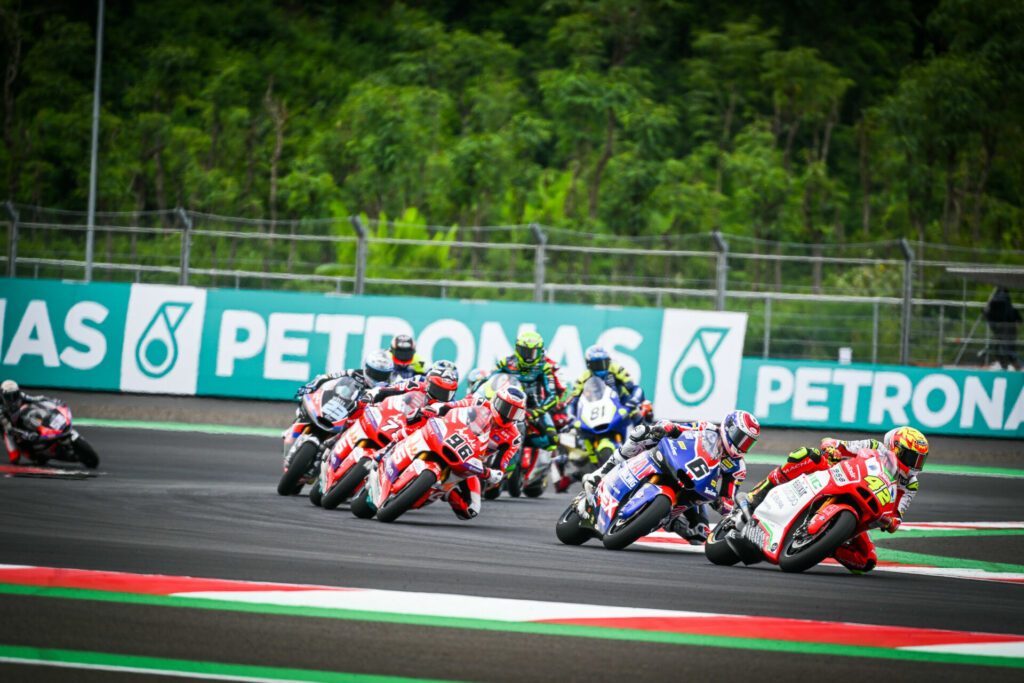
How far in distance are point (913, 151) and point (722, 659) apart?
110 feet

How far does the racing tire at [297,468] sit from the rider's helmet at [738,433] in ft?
14.3

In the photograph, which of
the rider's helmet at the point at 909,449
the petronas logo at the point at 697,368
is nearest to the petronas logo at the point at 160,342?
the petronas logo at the point at 697,368

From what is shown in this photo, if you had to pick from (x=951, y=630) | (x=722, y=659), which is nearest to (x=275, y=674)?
(x=722, y=659)

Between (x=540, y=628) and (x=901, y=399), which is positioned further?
(x=901, y=399)

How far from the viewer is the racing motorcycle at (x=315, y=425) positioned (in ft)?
40.9

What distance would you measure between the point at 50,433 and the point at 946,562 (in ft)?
28.8

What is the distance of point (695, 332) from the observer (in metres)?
20.1

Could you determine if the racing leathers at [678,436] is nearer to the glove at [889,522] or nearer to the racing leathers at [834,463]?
the racing leathers at [834,463]

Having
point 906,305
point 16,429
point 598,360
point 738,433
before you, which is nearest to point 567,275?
point 906,305

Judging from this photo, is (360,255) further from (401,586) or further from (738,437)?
(401,586)

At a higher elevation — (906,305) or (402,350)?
(906,305)

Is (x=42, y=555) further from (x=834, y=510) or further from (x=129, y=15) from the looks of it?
(x=129, y=15)

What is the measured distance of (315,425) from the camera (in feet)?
41.1

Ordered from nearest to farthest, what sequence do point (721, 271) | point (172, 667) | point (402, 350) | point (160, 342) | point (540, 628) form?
point (172, 667), point (540, 628), point (402, 350), point (721, 271), point (160, 342)
